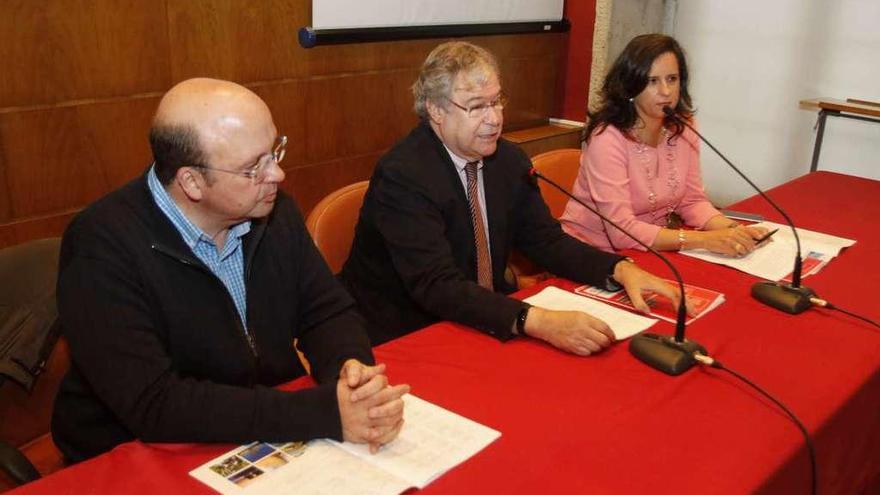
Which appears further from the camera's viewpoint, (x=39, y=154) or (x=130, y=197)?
(x=39, y=154)

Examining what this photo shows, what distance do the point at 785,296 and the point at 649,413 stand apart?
0.67 m

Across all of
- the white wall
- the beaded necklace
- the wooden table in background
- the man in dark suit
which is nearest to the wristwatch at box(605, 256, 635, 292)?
the man in dark suit

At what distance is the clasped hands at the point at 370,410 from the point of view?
4.12ft

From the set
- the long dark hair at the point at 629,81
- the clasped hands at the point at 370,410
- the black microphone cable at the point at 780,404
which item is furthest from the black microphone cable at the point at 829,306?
the clasped hands at the point at 370,410

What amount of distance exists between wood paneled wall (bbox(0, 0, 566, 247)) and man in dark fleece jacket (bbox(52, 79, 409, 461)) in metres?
1.58

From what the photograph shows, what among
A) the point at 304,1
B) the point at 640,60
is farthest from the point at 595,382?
the point at 304,1

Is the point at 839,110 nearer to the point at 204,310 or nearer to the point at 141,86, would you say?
the point at 141,86

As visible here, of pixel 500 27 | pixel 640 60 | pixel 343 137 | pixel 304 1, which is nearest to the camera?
pixel 640 60

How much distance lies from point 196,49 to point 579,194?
1686 millimetres

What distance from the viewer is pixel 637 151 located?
256cm

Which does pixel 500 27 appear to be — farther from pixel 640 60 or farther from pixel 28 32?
pixel 28 32

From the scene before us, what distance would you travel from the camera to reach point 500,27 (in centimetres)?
452

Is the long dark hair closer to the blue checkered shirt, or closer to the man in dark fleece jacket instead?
the man in dark fleece jacket

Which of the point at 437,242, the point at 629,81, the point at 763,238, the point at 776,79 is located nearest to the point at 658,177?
the point at 629,81
